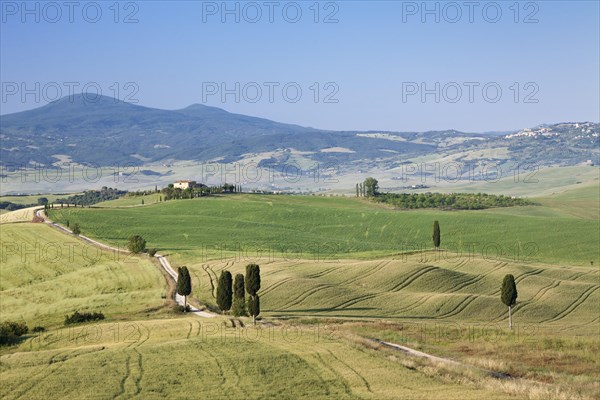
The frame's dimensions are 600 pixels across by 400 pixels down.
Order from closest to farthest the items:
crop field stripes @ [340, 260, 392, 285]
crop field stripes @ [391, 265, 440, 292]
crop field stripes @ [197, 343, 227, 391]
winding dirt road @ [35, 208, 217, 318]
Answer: crop field stripes @ [197, 343, 227, 391]
winding dirt road @ [35, 208, 217, 318]
crop field stripes @ [391, 265, 440, 292]
crop field stripes @ [340, 260, 392, 285]

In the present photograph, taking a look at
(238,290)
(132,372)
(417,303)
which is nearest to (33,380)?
(132,372)

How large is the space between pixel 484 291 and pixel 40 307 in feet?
147

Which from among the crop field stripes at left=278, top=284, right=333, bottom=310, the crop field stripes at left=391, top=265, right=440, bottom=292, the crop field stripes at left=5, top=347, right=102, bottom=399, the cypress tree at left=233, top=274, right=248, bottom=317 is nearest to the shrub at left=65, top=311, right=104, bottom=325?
the cypress tree at left=233, top=274, right=248, bottom=317

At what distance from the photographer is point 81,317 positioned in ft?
214

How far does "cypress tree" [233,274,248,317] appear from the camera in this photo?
64938mm

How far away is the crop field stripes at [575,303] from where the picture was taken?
250 ft

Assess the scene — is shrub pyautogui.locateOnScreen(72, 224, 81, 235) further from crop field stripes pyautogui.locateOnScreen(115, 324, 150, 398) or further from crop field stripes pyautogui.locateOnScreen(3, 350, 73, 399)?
crop field stripes pyautogui.locateOnScreen(3, 350, 73, 399)

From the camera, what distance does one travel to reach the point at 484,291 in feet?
276

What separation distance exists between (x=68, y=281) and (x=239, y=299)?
91.2 feet

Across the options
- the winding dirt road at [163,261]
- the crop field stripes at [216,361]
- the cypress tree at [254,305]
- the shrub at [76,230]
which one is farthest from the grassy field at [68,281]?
the crop field stripes at [216,361]

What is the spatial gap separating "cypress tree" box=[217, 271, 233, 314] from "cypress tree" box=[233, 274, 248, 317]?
53 cm

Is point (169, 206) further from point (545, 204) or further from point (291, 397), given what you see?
point (291, 397)

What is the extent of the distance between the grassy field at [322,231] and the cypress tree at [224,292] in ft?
100

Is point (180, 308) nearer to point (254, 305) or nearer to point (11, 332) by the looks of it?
point (254, 305)
